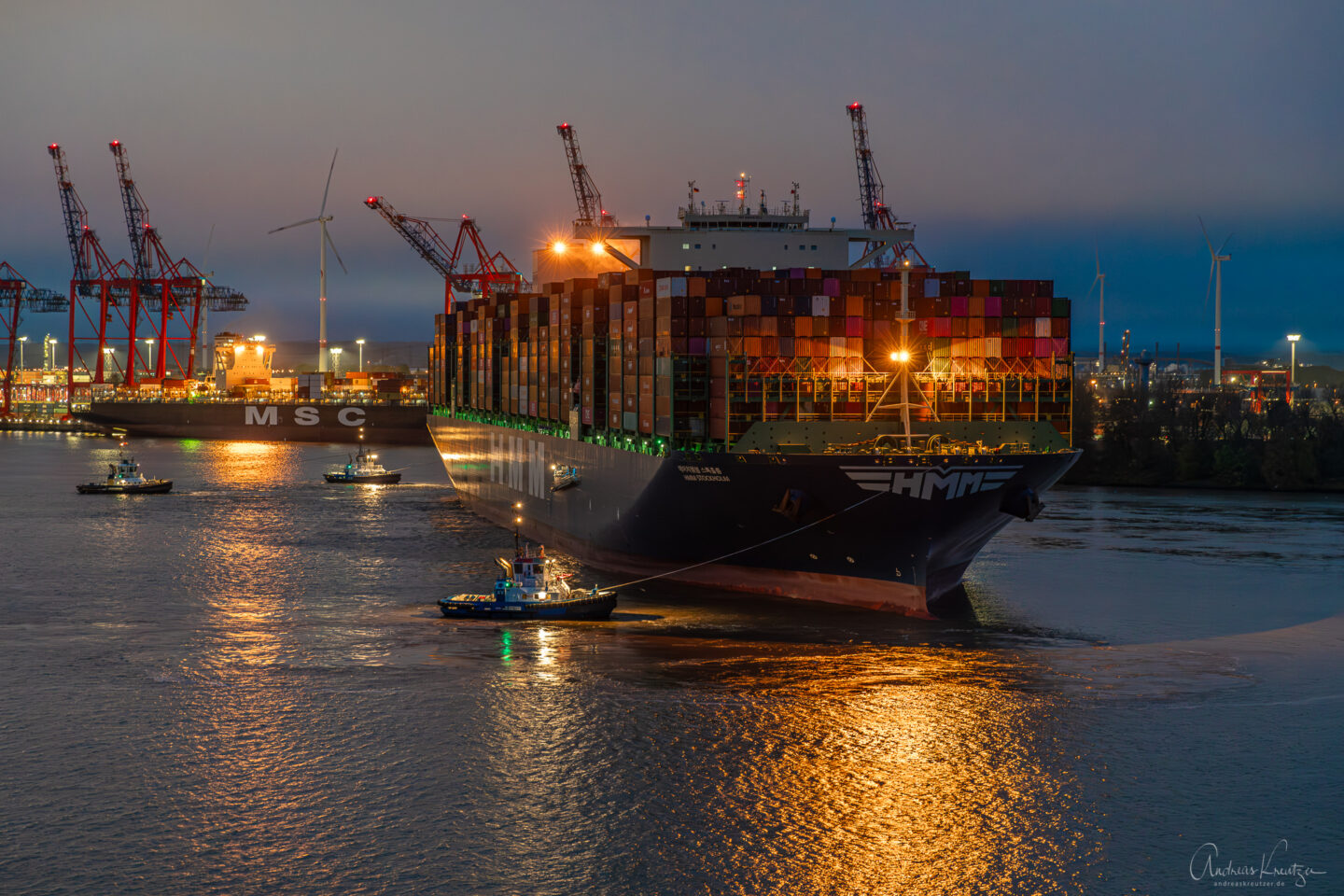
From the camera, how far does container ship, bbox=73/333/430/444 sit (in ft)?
448

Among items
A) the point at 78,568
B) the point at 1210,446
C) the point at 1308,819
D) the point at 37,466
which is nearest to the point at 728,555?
the point at 1308,819

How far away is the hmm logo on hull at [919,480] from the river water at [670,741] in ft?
13.0

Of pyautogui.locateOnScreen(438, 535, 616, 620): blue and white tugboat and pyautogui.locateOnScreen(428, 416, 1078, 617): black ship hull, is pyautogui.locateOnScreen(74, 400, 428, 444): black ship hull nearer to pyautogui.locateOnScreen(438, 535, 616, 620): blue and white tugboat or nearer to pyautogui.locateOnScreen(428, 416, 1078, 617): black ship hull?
pyautogui.locateOnScreen(428, 416, 1078, 617): black ship hull

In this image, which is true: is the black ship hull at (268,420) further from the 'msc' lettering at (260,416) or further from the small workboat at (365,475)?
the small workboat at (365,475)

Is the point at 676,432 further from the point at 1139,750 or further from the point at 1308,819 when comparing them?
the point at 1308,819

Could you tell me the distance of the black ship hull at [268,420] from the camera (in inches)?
5330

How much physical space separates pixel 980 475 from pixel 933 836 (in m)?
14.4

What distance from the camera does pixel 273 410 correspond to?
14162 centimetres

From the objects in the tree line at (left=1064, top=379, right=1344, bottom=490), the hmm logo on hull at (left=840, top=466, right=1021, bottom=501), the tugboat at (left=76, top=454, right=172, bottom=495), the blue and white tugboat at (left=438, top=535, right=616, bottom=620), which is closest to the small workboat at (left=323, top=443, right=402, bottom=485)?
the tugboat at (left=76, top=454, right=172, bottom=495)

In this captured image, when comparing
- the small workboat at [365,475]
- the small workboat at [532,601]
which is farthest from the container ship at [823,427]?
the small workboat at [365,475]

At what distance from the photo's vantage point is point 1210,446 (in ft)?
300

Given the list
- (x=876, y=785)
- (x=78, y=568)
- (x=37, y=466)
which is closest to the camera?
(x=876, y=785)

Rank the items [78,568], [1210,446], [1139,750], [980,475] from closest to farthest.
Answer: [1139,750]
[980,475]
[78,568]
[1210,446]

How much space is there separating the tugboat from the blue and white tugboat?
48.1 m
